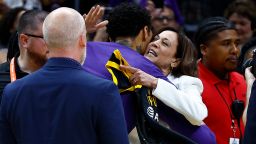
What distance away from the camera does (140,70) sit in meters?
4.62

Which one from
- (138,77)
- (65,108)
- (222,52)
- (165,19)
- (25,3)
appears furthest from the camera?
(25,3)

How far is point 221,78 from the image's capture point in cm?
600

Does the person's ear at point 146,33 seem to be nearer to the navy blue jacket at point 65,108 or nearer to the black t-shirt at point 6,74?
the black t-shirt at point 6,74

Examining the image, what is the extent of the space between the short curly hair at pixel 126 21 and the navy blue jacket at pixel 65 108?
1.33 m

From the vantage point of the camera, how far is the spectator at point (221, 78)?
5.67 metres

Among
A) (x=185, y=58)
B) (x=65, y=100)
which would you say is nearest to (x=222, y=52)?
(x=185, y=58)

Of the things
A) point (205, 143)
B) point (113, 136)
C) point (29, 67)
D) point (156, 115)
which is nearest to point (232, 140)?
point (205, 143)

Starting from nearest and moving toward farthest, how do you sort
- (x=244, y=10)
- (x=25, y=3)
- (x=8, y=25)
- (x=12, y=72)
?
(x=12, y=72) < (x=8, y=25) < (x=244, y=10) < (x=25, y=3)

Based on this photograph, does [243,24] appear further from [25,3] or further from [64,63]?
[64,63]

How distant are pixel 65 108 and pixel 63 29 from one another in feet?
1.34

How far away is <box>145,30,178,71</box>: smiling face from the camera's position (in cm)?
539

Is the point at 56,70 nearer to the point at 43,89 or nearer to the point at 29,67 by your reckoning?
the point at 43,89

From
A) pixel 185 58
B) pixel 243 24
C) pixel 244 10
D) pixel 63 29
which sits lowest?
pixel 243 24

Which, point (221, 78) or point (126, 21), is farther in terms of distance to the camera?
point (221, 78)
